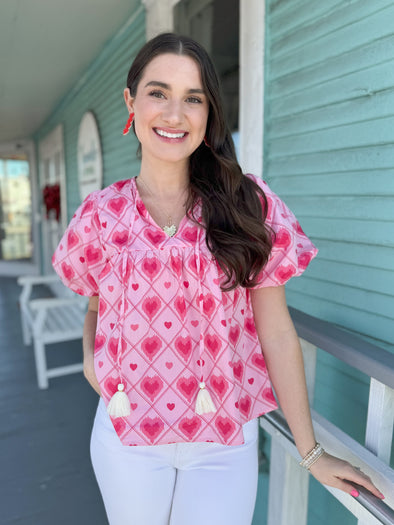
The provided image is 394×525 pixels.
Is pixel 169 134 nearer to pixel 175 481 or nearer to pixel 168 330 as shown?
pixel 168 330

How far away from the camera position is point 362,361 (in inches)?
40.1

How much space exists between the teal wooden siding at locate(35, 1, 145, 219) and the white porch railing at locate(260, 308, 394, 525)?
225cm

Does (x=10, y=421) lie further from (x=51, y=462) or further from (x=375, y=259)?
(x=375, y=259)

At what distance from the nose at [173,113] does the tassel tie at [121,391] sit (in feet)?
1.03

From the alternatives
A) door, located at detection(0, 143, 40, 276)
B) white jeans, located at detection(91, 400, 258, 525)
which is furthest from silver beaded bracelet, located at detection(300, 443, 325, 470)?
door, located at detection(0, 143, 40, 276)

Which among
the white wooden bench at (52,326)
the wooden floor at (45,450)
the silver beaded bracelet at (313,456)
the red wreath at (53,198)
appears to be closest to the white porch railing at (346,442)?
the silver beaded bracelet at (313,456)

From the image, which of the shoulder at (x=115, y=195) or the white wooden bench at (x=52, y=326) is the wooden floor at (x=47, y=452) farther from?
the shoulder at (x=115, y=195)

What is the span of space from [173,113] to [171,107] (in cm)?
2

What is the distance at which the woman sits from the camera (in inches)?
36.7

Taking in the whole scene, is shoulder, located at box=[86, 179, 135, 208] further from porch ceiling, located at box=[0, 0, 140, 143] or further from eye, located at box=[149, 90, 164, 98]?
porch ceiling, located at box=[0, 0, 140, 143]

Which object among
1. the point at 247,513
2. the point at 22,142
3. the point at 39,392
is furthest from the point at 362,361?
the point at 22,142

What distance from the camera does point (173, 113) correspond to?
927mm

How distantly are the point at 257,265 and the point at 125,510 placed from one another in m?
0.66

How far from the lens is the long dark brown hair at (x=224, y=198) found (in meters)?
0.94
